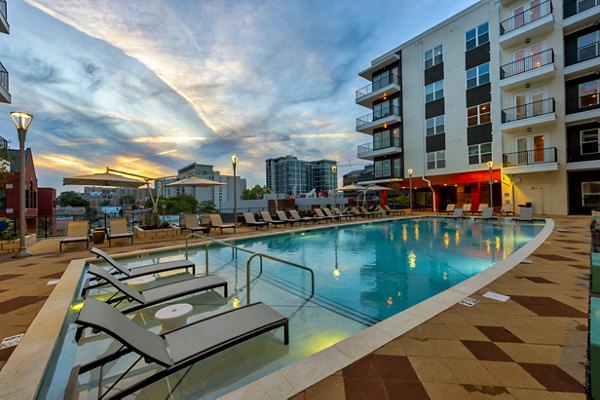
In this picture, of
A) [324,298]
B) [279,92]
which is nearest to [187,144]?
[279,92]

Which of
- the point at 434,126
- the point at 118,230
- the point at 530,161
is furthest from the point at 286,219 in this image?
the point at 530,161

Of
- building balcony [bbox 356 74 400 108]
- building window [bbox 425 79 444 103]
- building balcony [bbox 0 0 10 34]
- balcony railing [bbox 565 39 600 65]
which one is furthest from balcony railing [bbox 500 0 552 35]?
building balcony [bbox 0 0 10 34]

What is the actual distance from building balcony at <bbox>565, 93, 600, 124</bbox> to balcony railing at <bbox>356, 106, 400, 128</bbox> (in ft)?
39.1

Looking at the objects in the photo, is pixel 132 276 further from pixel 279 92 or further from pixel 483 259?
pixel 279 92

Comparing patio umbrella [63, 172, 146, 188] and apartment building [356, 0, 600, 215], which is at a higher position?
apartment building [356, 0, 600, 215]

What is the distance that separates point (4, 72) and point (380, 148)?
2623 centimetres

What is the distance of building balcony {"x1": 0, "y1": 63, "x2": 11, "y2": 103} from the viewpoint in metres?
11.4

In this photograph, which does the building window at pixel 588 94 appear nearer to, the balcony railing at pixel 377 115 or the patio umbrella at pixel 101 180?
the balcony railing at pixel 377 115

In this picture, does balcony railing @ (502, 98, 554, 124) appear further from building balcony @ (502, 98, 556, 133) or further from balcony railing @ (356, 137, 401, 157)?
balcony railing @ (356, 137, 401, 157)

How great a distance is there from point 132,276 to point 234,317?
3.08 meters

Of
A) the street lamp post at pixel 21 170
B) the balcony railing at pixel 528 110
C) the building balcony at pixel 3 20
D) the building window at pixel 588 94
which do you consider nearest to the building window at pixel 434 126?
the balcony railing at pixel 528 110

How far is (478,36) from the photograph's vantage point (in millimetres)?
20297

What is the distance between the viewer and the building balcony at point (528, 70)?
54.7 feet

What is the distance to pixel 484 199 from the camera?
21109 millimetres
